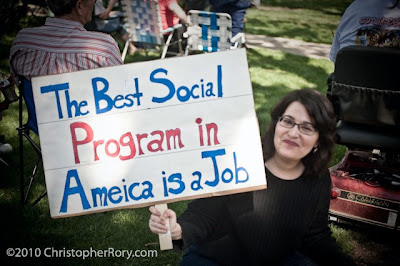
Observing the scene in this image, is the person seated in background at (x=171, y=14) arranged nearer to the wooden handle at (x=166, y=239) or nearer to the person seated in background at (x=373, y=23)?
the person seated in background at (x=373, y=23)

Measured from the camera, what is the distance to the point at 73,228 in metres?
3.07

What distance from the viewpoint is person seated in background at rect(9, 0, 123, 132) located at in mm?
2604

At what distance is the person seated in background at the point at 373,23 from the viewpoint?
3.21 metres

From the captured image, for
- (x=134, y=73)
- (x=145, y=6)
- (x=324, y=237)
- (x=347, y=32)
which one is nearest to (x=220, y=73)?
(x=134, y=73)

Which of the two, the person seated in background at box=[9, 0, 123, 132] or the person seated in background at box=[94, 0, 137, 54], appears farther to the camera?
the person seated in background at box=[94, 0, 137, 54]

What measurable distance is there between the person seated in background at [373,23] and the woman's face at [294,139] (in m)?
1.81

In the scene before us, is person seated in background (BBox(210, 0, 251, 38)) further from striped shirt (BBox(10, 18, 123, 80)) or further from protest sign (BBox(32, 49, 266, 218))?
protest sign (BBox(32, 49, 266, 218))

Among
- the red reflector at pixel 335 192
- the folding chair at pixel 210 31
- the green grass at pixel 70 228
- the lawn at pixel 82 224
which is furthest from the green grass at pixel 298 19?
the green grass at pixel 70 228

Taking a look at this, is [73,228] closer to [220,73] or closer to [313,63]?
[220,73]

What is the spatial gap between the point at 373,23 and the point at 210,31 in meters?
2.93

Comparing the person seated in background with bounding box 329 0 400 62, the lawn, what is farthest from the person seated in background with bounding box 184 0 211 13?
the person seated in background with bounding box 329 0 400 62

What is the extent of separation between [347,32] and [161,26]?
3.37m

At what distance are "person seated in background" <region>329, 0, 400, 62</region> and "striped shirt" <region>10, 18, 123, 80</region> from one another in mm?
2059

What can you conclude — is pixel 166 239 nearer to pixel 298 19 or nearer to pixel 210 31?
pixel 210 31
